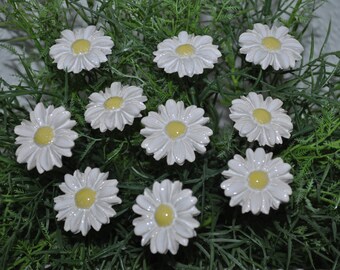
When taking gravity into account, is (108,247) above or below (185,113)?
below

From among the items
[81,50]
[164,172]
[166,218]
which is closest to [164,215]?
[166,218]

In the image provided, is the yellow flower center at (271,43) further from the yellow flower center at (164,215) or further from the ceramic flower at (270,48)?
the yellow flower center at (164,215)

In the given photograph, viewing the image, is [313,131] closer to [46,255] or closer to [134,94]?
[134,94]

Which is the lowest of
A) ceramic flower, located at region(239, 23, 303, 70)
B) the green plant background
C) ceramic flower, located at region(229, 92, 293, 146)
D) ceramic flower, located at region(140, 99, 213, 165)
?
the green plant background

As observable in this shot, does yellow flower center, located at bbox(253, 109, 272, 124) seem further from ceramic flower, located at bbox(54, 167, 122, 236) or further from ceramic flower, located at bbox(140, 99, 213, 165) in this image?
ceramic flower, located at bbox(54, 167, 122, 236)

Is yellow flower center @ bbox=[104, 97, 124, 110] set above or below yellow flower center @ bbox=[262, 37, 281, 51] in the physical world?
below

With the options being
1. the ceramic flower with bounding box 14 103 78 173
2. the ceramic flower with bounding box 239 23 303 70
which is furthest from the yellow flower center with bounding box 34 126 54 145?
the ceramic flower with bounding box 239 23 303 70

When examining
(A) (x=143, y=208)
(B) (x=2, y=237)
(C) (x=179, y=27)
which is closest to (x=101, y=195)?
(A) (x=143, y=208)
